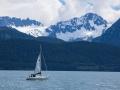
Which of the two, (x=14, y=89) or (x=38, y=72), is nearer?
(x=14, y=89)

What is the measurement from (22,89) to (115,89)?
31956mm

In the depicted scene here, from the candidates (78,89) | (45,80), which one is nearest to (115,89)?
(78,89)

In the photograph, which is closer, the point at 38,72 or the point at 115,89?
the point at 115,89

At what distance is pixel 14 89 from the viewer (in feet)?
Result: 438

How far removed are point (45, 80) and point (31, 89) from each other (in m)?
52.1

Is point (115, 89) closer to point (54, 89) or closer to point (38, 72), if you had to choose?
point (54, 89)

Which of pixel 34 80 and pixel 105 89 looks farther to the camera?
pixel 34 80

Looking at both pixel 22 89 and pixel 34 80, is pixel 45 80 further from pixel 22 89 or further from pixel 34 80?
pixel 22 89

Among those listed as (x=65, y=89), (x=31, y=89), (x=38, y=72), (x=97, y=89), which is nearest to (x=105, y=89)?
(x=97, y=89)

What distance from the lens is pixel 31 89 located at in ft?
445

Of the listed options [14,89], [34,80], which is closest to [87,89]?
[14,89]

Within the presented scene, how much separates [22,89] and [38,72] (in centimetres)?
5198

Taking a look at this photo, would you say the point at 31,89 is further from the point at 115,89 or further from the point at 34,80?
the point at 34,80

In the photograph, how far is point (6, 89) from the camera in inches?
5231
